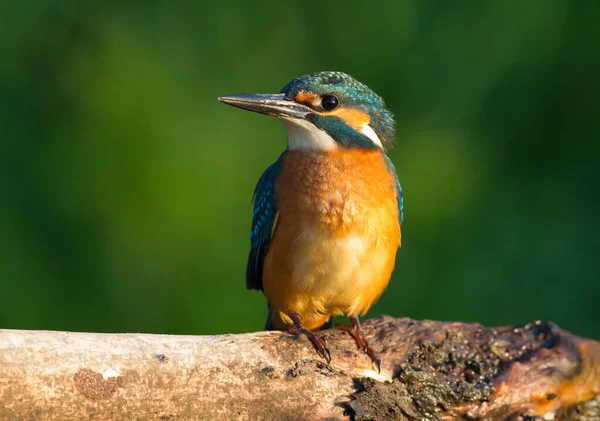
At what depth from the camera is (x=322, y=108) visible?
12.1ft

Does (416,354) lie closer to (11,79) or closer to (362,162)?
(362,162)

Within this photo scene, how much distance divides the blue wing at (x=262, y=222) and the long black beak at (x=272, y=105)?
0.24m

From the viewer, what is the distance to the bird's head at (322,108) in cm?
365

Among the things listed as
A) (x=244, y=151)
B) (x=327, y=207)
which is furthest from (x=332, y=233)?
(x=244, y=151)

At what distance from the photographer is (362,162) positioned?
12.1 ft

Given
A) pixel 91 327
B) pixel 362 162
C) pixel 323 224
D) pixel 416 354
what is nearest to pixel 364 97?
pixel 362 162

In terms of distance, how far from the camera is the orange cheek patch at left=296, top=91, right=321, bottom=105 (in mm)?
3643

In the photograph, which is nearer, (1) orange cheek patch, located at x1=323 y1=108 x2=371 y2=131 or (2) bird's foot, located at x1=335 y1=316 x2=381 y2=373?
Answer: (2) bird's foot, located at x1=335 y1=316 x2=381 y2=373

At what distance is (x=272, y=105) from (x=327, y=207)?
1.54ft

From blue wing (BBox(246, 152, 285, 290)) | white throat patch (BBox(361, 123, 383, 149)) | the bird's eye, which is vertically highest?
the bird's eye

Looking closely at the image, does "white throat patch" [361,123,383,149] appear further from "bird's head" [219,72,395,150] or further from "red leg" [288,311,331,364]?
"red leg" [288,311,331,364]

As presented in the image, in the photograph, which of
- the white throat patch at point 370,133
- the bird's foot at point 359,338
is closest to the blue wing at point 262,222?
the white throat patch at point 370,133

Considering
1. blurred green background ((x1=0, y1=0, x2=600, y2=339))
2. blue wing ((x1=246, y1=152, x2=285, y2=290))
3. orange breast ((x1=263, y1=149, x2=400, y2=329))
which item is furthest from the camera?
blurred green background ((x1=0, y1=0, x2=600, y2=339))

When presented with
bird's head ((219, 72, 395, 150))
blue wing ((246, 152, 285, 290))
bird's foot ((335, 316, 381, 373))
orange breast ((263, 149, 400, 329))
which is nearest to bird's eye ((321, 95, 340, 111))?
bird's head ((219, 72, 395, 150))
